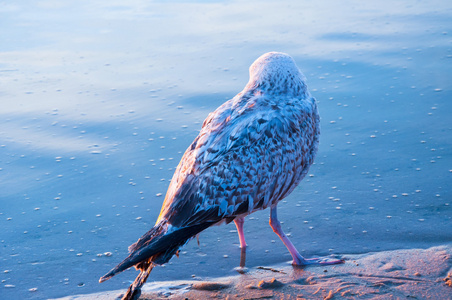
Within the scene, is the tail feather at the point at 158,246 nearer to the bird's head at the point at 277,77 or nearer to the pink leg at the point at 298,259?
the pink leg at the point at 298,259

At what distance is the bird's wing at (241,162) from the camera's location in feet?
13.3

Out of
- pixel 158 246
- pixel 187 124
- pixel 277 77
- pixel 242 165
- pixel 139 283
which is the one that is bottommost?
pixel 139 283

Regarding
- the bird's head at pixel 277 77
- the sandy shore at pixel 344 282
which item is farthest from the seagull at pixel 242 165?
the sandy shore at pixel 344 282

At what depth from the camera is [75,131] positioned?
22.6ft

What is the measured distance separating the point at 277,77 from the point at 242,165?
928 millimetres

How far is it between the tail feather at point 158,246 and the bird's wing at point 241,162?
65 millimetres

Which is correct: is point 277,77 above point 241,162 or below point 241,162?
above

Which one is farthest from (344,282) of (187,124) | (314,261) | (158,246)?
(187,124)

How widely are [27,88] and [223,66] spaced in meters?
2.56

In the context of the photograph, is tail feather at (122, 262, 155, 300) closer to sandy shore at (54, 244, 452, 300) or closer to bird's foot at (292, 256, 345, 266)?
sandy shore at (54, 244, 452, 300)

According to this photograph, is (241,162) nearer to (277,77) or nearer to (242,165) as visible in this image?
(242,165)

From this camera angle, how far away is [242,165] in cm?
416

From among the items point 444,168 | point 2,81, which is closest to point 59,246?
point 444,168

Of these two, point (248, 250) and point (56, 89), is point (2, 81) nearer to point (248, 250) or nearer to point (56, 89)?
point (56, 89)
